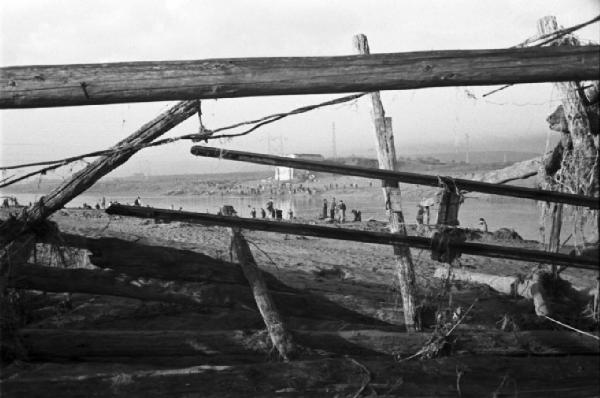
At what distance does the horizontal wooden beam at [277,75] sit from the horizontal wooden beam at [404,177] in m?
1.13

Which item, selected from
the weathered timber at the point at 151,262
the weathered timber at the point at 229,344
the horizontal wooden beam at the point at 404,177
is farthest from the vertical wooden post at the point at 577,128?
the weathered timber at the point at 151,262

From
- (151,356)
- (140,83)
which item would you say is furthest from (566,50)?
(151,356)

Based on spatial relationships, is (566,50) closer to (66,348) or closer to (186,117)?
(186,117)

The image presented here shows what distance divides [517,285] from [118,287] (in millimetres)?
5377

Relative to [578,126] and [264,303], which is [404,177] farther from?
[578,126]

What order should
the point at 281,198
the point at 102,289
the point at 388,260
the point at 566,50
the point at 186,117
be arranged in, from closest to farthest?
the point at 566,50 → the point at 186,117 → the point at 102,289 → the point at 388,260 → the point at 281,198

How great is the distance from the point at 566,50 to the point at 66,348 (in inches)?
163

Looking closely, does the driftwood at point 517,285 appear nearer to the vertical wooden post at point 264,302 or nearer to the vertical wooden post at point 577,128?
the vertical wooden post at point 577,128

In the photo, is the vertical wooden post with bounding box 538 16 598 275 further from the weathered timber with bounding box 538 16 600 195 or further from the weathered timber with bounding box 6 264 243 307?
the weathered timber with bounding box 6 264 243 307

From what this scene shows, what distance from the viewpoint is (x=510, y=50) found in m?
3.02

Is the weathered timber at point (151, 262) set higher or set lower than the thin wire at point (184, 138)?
lower

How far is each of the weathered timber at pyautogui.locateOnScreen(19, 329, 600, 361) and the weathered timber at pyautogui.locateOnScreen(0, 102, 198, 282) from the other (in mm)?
809

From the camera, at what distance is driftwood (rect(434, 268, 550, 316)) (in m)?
6.06

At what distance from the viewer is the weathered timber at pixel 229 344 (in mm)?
4422
